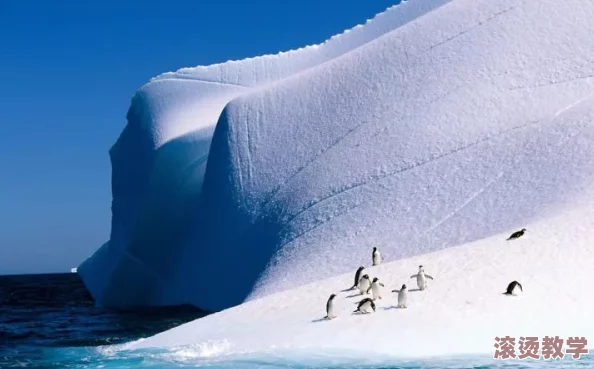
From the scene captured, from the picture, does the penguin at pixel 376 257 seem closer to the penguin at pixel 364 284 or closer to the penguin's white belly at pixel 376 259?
the penguin's white belly at pixel 376 259

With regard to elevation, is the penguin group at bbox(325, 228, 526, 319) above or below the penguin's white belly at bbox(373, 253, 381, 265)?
below

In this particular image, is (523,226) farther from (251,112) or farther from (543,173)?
(251,112)

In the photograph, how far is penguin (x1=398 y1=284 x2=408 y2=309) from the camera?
16.5 meters

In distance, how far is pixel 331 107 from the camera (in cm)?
2927

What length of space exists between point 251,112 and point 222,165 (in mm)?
2272

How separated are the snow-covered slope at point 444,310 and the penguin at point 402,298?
11cm

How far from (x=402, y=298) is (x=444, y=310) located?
0.90m

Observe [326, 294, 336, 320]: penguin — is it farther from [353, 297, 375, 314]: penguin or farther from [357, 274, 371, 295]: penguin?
[357, 274, 371, 295]: penguin

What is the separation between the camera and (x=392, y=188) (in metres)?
25.2

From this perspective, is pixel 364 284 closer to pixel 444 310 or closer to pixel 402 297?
pixel 402 297

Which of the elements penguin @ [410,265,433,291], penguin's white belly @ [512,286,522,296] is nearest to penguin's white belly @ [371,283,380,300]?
penguin @ [410,265,433,291]

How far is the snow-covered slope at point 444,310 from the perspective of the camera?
48.5 ft

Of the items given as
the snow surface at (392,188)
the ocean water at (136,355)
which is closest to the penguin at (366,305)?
the snow surface at (392,188)

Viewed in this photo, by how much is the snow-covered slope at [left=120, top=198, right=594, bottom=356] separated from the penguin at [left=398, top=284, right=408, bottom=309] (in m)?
0.11
